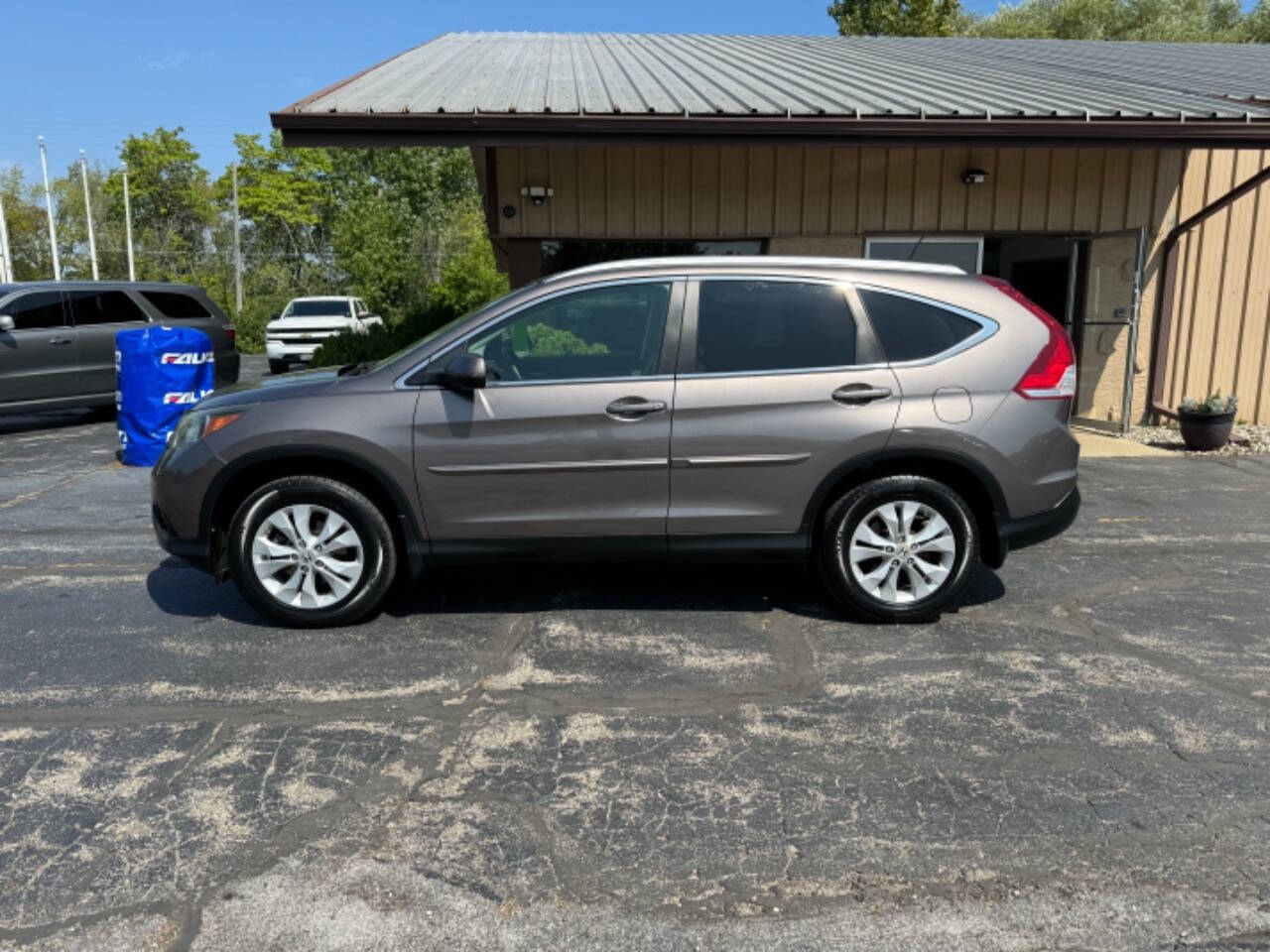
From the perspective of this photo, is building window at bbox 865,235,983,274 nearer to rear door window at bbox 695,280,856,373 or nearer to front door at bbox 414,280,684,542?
rear door window at bbox 695,280,856,373

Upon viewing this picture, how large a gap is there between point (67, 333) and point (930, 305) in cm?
1063

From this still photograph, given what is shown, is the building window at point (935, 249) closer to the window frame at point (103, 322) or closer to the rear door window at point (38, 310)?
the window frame at point (103, 322)

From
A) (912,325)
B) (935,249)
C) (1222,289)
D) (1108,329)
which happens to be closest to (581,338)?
(912,325)

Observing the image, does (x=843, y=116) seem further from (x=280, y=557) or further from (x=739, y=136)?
(x=280, y=557)

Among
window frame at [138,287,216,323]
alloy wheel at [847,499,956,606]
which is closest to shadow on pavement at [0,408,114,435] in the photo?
window frame at [138,287,216,323]

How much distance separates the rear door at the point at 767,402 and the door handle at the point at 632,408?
100 millimetres

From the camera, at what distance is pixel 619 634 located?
15.3 feet

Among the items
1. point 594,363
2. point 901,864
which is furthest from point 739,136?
point 901,864

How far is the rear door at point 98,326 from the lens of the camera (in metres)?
11.4

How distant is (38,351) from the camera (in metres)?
11.1

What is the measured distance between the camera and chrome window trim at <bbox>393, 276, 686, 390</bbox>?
453 cm

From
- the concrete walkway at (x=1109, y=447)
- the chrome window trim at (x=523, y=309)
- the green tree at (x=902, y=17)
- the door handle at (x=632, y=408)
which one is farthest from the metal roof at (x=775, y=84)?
the green tree at (x=902, y=17)

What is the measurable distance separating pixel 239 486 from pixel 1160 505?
6.71m

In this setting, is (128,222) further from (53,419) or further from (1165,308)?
(1165,308)
